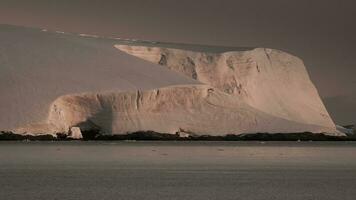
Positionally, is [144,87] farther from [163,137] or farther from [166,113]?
[163,137]

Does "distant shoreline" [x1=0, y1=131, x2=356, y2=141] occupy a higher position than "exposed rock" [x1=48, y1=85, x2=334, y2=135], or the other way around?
"exposed rock" [x1=48, y1=85, x2=334, y2=135]

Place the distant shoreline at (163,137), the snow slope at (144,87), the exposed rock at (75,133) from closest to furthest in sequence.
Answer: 1. the distant shoreline at (163,137)
2. the exposed rock at (75,133)
3. the snow slope at (144,87)

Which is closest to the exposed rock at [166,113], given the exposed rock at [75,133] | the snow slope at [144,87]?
the snow slope at [144,87]

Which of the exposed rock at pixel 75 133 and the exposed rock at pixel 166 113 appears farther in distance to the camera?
the exposed rock at pixel 166 113

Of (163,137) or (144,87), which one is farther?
(163,137)

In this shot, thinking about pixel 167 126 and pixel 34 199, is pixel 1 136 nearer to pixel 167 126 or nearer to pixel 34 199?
pixel 167 126

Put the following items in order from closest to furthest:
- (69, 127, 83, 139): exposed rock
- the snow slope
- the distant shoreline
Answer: the distant shoreline
(69, 127, 83, 139): exposed rock
the snow slope

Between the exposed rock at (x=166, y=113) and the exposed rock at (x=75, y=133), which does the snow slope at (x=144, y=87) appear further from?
the exposed rock at (x=75, y=133)

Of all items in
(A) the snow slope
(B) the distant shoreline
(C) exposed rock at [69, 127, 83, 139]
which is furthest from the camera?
(A) the snow slope

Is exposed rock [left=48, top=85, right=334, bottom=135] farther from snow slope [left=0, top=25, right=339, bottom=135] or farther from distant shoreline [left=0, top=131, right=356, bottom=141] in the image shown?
distant shoreline [left=0, top=131, right=356, bottom=141]

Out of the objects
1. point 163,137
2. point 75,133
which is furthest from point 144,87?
point 75,133

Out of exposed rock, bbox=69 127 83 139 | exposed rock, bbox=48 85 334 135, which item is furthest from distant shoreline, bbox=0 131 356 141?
exposed rock, bbox=48 85 334 135

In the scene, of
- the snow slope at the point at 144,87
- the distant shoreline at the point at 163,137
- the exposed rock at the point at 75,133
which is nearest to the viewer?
the distant shoreline at the point at 163,137

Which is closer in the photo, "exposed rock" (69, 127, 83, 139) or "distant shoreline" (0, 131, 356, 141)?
"distant shoreline" (0, 131, 356, 141)
